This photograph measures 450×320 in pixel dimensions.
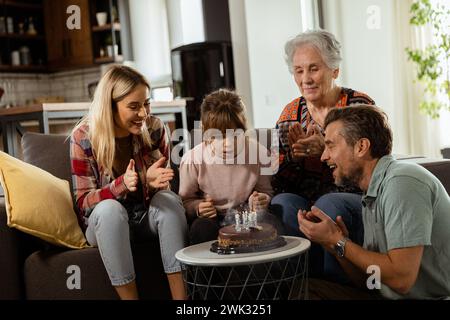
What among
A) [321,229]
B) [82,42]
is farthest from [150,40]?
[321,229]

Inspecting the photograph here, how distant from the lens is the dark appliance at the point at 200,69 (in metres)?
5.86

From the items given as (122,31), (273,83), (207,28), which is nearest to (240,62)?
(273,83)

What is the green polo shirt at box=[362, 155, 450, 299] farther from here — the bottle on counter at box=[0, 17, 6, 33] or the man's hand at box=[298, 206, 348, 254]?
the bottle on counter at box=[0, 17, 6, 33]

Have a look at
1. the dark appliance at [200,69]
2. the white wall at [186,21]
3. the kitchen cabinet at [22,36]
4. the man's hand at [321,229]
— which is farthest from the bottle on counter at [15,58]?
the man's hand at [321,229]

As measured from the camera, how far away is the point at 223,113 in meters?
2.15

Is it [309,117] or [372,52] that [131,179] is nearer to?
[309,117]

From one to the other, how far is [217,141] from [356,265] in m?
0.76

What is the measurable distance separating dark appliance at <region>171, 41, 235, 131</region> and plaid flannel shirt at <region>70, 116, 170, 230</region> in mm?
3510

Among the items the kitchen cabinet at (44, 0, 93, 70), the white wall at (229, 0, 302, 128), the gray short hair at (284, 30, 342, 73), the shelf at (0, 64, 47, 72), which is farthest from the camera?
the kitchen cabinet at (44, 0, 93, 70)

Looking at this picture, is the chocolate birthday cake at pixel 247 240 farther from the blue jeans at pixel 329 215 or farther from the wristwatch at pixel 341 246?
the blue jeans at pixel 329 215

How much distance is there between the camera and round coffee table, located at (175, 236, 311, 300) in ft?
5.29

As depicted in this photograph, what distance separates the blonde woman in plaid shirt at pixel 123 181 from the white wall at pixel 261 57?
368 centimetres

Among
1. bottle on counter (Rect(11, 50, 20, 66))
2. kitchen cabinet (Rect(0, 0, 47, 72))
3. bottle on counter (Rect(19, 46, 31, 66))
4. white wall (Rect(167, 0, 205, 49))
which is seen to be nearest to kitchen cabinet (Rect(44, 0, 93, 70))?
kitchen cabinet (Rect(0, 0, 47, 72))

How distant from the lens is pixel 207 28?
6.83m
